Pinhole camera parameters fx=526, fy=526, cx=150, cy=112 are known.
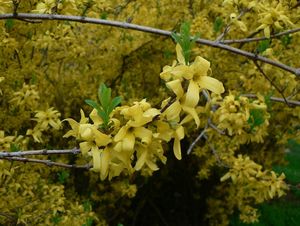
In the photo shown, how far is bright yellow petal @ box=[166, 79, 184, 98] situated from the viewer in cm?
156

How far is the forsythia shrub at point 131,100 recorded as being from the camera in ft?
5.38

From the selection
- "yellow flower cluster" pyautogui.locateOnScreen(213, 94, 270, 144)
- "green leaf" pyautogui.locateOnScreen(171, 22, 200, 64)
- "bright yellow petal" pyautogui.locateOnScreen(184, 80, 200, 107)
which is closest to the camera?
"bright yellow petal" pyautogui.locateOnScreen(184, 80, 200, 107)

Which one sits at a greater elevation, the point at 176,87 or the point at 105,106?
the point at 176,87

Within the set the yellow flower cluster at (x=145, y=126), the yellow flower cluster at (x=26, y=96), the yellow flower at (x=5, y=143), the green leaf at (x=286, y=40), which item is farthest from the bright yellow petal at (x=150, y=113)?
the green leaf at (x=286, y=40)

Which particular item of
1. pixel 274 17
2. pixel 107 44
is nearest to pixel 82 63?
pixel 107 44

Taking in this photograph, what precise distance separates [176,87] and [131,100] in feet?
10.5

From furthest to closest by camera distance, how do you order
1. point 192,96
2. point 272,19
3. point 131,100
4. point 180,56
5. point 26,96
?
point 131,100 → point 26,96 → point 272,19 → point 180,56 → point 192,96

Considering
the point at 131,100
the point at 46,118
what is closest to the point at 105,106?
the point at 46,118

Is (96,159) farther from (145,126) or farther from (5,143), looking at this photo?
(5,143)

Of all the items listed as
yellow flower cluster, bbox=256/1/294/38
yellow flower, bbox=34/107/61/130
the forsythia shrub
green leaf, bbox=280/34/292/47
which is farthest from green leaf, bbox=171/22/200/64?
green leaf, bbox=280/34/292/47

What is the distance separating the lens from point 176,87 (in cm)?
156

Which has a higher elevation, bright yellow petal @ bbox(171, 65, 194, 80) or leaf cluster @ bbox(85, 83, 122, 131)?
bright yellow petal @ bbox(171, 65, 194, 80)

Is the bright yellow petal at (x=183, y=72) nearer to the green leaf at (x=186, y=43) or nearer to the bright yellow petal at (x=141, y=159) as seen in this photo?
the green leaf at (x=186, y=43)

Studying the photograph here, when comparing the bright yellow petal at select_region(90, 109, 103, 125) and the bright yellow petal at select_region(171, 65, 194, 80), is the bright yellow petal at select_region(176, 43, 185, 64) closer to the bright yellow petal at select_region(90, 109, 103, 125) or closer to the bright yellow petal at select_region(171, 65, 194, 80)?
the bright yellow petal at select_region(171, 65, 194, 80)
